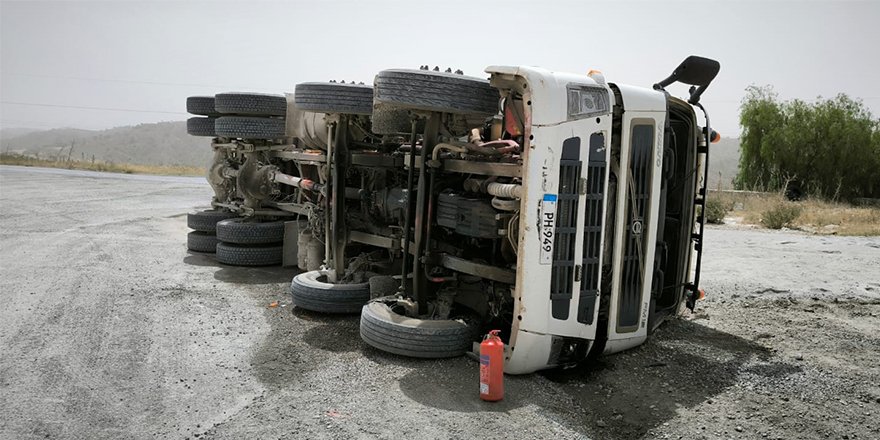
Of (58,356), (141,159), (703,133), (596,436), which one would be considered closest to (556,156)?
(596,436)

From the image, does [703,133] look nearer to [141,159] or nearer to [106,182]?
[106,182]

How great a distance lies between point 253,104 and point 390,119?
355cm

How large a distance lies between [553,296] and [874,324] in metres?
3.71

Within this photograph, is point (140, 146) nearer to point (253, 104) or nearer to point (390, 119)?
point (253, 104)

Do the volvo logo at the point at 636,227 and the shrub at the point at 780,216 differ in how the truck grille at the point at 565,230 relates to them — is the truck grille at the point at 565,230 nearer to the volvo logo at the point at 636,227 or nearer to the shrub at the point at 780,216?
the volvo logo at the point at 636,227

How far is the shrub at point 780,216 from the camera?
1498 cm

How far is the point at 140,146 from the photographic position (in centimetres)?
8575

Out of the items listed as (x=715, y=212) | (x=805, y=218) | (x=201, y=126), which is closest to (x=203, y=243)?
(x=201, y=126)

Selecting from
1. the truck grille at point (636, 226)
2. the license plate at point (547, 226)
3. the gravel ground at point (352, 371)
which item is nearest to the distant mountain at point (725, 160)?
the gravel ground at point (352, 371)

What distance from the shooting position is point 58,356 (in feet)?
17.3

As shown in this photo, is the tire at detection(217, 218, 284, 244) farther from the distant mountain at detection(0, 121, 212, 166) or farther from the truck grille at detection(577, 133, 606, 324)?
the distant mountain at detection(0, 121, 212, 166)

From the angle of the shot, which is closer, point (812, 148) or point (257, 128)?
point (257, 128)

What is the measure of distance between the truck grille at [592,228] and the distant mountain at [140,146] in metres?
72.2

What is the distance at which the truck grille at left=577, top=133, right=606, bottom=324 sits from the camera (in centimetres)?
499
